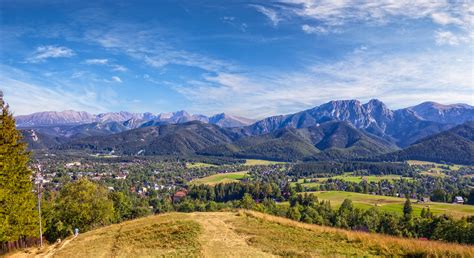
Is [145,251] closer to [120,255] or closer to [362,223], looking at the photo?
[120,255]

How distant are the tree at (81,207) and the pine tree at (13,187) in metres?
18.5

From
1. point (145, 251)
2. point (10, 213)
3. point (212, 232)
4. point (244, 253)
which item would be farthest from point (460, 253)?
point (10, 213)

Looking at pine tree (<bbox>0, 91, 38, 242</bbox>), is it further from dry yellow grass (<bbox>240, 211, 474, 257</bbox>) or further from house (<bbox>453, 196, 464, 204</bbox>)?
house (<bbox>453, 196, 464, 204</bbox>)

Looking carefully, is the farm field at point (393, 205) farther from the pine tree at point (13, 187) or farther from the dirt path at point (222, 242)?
the pine tree at point (13, 187)

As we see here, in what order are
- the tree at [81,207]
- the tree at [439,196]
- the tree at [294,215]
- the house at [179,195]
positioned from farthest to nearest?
the tree at [439,196] → the house at [179,195] → the tree at [294,215] → the tree at [81,207]

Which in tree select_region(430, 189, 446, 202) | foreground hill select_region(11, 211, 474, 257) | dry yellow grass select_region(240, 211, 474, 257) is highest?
dry yellow grass select_region(240, 211, 474, 257)

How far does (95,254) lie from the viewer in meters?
26.4

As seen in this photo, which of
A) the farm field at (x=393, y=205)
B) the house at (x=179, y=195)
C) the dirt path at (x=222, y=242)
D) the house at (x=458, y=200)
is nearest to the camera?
the dirt path at (x=222, y=242)

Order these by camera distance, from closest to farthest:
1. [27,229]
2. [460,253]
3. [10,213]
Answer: [460,253]
[10,213]
[27,229]

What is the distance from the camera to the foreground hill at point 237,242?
22344 millimetres

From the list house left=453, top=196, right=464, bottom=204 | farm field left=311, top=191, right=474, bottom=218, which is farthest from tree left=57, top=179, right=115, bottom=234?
house left=453, top=196, right=464, bottom=204

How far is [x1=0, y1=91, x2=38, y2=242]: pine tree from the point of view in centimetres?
3762

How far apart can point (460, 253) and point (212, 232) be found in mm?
19343

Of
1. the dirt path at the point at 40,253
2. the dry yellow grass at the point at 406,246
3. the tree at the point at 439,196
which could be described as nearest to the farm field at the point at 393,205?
the tree at the point at 439,196
